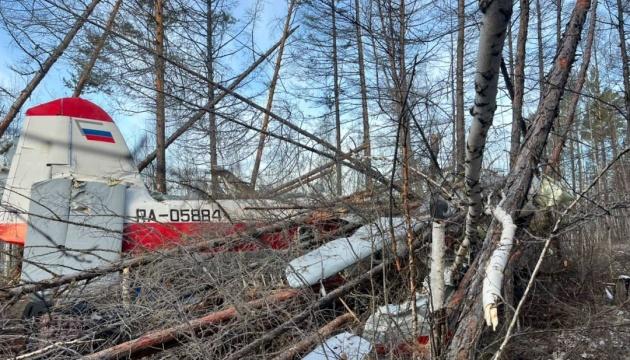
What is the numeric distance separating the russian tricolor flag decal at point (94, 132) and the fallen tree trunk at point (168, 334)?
3.60 m

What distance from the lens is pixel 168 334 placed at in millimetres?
3672

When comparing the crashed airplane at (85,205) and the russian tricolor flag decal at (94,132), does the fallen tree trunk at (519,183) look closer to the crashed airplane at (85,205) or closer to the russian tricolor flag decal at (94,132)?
the crashed airplane at (85,205)

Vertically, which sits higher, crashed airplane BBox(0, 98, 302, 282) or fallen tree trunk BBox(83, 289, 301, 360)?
crashed airplane BBox(0, 98, 302, 282)

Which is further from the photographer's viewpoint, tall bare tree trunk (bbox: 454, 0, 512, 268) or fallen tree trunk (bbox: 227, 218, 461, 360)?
fallen tree trunk (bbox: 227, 218, 461, 360)

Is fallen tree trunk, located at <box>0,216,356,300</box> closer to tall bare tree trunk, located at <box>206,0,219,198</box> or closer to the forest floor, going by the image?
the forest floor

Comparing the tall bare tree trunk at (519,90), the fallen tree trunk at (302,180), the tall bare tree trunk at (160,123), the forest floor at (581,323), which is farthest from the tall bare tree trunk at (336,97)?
the tall bare tree trunk at (160,123)

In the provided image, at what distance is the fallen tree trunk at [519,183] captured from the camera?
2.69 m

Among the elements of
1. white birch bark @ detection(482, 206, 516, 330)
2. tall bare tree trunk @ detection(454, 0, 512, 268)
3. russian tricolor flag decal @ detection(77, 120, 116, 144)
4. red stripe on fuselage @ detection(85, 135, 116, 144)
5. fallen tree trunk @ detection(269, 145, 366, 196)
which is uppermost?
russian tricolor flag decal @ detection(77, 120, 116, 144)

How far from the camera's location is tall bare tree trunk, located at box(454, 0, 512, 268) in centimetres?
145

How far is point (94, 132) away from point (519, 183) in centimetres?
534

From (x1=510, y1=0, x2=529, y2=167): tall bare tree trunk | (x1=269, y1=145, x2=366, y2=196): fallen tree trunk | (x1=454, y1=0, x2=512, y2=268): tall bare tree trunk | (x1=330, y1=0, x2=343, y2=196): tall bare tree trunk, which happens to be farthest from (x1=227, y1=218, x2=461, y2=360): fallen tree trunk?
(x1=510, y1=0, x2=529, y2=167): tall bare tree trunk

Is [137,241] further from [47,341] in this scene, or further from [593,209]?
[593,209]

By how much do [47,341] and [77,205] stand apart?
2.33 m

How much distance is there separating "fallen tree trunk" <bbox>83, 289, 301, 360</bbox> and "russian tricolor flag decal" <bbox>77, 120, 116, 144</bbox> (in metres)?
3.60
